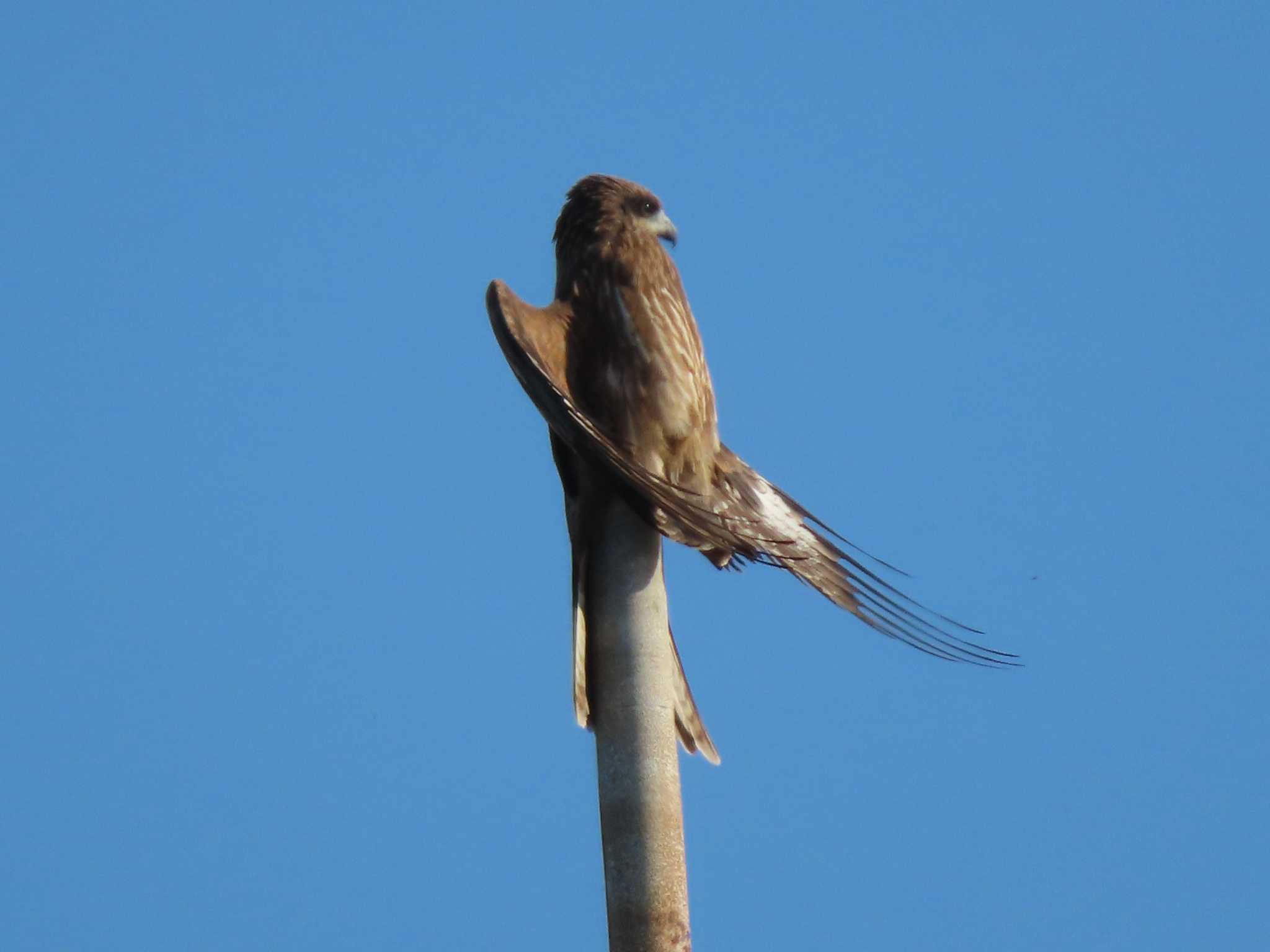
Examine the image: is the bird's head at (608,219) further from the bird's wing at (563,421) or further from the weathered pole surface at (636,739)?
the weathered pole surface at (636,739)

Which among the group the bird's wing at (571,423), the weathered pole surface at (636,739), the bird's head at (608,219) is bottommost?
the weathered pole surface at (636,739)

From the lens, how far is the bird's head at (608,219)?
734cm

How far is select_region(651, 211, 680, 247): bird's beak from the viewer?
7.55m

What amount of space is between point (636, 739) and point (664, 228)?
219cm

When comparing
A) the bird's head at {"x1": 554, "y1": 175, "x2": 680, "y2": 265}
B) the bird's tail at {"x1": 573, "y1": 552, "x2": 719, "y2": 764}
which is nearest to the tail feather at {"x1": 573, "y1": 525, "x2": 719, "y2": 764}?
the bird's tail at {"x1": 573, "y1": 552, "x2": 719, "y2": 764}

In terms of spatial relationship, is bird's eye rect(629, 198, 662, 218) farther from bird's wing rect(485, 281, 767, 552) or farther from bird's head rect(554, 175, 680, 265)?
bird's wing rect(485, 281, 767, 552)

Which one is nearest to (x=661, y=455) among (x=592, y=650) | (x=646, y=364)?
(x=646, y=364)

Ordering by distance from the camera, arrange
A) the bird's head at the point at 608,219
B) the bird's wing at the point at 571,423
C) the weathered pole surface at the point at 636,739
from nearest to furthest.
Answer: the weathered pole surface at the point at 636,739 → the bird's wing at the point at 571,423 → the bird's head at the point at 608,219

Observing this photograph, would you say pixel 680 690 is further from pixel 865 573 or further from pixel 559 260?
pixel 559 260

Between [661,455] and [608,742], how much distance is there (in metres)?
1.12

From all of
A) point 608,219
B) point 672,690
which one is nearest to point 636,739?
point 672,690

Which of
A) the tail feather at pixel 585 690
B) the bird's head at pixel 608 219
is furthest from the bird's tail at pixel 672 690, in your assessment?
the bird's head at pixel 608 219

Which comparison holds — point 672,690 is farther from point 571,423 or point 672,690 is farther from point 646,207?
point 646,207

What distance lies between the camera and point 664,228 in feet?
24.9
